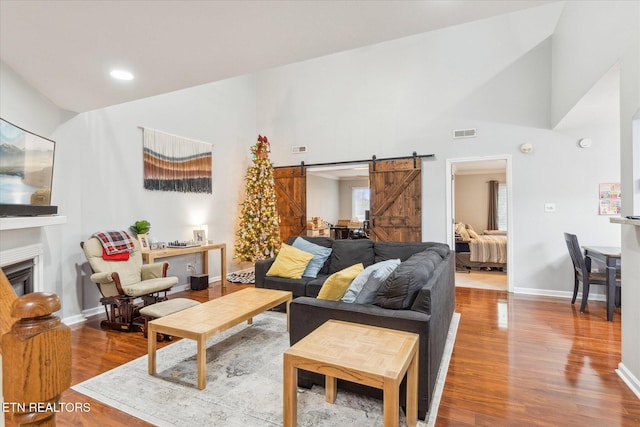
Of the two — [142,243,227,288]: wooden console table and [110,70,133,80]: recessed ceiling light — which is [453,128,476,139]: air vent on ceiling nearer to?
[142,243,227,288]: wooden console table

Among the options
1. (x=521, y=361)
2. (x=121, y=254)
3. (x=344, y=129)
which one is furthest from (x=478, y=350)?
(x=344, y=129)

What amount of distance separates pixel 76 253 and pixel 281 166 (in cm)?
412

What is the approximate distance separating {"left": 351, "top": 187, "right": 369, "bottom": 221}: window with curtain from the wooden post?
11630 mm

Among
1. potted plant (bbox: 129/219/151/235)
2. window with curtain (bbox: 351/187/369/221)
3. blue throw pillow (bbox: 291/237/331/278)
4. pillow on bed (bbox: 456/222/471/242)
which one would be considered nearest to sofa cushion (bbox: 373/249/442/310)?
blue throw pillow (bbox: 291/237/331/278)

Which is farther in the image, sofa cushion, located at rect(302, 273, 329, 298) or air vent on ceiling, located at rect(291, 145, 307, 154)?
air vent on ceiling, located at rect(291, 145, 307, 154)

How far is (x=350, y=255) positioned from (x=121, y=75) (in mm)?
3182

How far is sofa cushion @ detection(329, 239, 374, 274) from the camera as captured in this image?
4285mm

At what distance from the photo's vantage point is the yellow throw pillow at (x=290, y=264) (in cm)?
415

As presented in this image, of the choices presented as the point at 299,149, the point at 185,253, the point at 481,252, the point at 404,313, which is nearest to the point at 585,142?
the point at 481,252

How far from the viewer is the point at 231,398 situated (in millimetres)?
2240

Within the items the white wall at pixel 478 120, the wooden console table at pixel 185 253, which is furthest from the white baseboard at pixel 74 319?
the white wall at pixel 478 120

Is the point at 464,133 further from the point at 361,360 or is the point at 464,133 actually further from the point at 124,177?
the point at 124,177

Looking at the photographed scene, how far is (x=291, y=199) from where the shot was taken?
698 cm

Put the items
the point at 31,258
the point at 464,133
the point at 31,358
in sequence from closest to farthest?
the point at 31,358
the point at 31,258
the point at 464,133
